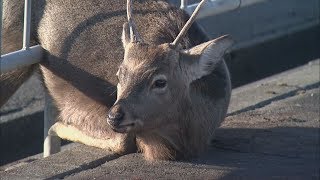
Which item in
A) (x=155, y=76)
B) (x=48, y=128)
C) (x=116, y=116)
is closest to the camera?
(x=116, y=116)

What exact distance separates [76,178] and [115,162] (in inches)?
17.3

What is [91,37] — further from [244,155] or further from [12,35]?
[244,155]

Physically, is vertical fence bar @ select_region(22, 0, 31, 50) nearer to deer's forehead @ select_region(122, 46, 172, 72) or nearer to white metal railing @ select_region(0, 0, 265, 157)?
white metal railing @ select_region(0, 0, 265, 157)

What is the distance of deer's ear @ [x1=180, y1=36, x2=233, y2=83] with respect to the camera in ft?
23.3

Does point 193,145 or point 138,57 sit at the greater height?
point 138,57

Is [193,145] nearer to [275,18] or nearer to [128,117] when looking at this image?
[128,117]

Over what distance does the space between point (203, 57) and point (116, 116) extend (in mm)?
785

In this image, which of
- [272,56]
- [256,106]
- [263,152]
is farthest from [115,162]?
[272,56]

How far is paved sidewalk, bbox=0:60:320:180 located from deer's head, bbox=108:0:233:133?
1.19 ft

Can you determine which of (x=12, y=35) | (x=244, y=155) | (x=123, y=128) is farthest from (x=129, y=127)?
(x=12, y=35)

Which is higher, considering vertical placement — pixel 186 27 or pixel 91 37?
pixel 186 27

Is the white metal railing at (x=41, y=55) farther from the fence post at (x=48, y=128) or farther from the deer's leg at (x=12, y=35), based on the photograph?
the deer's leg at (x=12, y=35)

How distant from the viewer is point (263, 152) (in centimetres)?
769

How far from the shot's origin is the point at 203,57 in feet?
23.4
